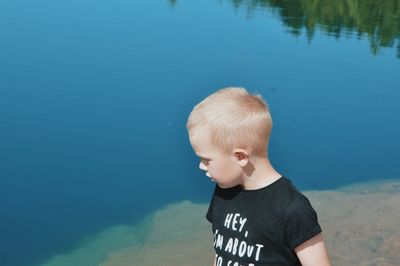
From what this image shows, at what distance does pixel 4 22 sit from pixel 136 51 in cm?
146

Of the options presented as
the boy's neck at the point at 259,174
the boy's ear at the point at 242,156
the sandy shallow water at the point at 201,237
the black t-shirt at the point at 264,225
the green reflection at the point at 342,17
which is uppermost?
the boy's ear at the point at 242,156

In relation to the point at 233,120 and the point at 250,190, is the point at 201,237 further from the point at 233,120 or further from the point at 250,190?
the point at 233,120

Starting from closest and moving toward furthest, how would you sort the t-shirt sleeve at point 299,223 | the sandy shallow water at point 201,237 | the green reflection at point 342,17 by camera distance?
1. the t-shirt sleeve at point 299,223
2. the sandy shallow water at point 201,237
3. the green reflection at point 342,17

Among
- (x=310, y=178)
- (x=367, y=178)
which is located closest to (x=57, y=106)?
(x=310, y=178)

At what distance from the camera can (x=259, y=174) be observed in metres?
1.39

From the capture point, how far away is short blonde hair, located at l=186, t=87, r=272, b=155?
1315 millimetres

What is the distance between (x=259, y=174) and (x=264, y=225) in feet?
0.35

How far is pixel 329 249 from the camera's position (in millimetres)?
3139

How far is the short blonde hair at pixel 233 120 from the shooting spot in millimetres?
1315

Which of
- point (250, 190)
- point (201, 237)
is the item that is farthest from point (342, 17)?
point (250, 190)

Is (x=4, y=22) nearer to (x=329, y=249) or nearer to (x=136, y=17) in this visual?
(x=136, y=17)

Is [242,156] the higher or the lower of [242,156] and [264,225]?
the higher

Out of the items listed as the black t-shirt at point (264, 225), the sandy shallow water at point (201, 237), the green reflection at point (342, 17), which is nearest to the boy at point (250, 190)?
the black t-shirt at point (264, 225)

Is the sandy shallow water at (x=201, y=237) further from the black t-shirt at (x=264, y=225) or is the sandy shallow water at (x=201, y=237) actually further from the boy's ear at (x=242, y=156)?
the boy's ear at (x=242, y=156)
